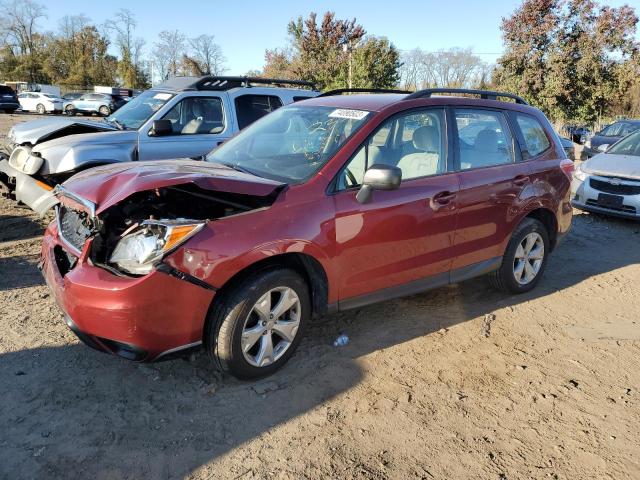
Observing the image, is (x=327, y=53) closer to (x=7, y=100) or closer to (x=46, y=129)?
(x=7, y=100)

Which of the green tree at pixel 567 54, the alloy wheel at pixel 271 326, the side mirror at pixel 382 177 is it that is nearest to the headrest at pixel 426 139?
the side mirror at pixel 382 177

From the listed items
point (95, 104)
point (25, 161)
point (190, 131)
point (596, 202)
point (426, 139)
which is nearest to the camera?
point (426, 139)

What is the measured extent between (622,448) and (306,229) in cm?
223

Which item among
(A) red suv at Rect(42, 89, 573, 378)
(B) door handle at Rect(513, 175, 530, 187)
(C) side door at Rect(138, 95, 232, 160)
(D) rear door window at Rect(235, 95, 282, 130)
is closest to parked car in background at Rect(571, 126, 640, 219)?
(B) door handle at Rect(513, 175, 530, 187)

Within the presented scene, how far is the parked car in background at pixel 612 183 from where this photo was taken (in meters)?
7.77

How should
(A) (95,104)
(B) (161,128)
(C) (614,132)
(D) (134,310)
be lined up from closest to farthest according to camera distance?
(D) (134,310), (B) (161,128), (C) (614,132), (A) (95,104)

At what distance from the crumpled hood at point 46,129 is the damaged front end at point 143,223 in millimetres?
3985

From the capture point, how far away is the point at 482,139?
4.43 metres

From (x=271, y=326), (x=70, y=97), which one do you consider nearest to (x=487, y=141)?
(x=271, y=326)

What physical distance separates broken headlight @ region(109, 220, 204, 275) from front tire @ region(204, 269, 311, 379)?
18.4 inches

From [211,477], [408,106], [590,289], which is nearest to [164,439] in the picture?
[211,477]

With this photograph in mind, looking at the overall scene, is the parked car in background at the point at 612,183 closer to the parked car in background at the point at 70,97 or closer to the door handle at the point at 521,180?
the door handle at the point at 521,180

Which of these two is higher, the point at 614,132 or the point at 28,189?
the point at 28,189

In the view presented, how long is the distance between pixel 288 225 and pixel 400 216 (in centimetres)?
96
